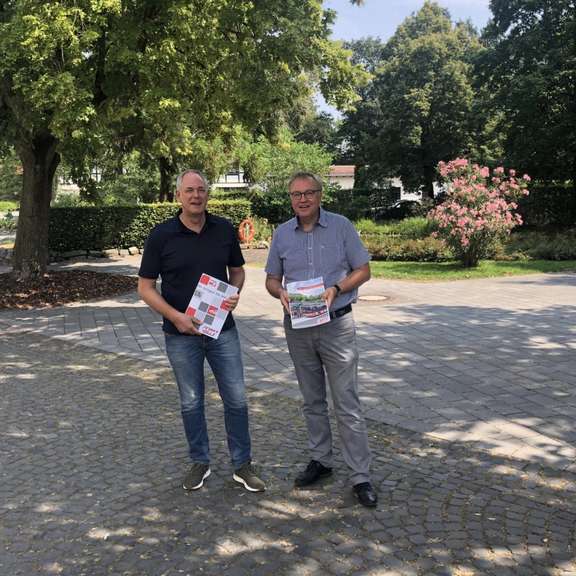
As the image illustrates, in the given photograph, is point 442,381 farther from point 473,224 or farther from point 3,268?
point 3,268

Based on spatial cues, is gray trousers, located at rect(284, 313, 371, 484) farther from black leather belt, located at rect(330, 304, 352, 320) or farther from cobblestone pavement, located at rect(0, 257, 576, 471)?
cobblestone pavement, located at rect(0, 257, 576, 471)

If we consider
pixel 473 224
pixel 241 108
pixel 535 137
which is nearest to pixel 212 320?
pixel 241 108

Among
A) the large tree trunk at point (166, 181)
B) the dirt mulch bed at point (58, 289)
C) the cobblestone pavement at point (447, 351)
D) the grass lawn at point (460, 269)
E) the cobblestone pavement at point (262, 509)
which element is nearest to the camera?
the cobblestone pavement at point (262, 509)

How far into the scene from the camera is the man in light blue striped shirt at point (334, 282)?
3580mm

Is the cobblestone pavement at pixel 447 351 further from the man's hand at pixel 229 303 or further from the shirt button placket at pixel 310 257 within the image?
the man's hand at pixel 229 303

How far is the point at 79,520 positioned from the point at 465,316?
7.11 meters

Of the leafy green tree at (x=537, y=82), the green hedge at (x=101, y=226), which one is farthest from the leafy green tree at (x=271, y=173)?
the leafy green tree at (x=537, y=82)

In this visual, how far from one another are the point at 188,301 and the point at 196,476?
3.65ft

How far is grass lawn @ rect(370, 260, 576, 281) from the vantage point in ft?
47.4

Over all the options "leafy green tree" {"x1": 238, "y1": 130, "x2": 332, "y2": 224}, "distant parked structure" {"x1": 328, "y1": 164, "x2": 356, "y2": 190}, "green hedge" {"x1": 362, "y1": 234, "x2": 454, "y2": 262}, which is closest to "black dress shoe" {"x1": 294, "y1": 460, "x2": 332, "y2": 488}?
"green hedge" {"x1": 362, "y1": 234, "x2": 454, "y2": 262}

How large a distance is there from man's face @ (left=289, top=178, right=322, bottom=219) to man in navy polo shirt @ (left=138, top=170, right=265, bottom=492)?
51 centimetres

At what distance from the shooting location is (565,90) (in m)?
24.3

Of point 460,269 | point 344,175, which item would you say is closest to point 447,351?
point 460,269

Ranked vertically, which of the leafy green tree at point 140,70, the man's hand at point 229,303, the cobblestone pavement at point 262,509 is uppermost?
the leafy green tree at point 140,70
